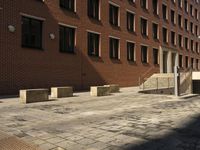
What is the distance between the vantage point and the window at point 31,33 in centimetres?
1595

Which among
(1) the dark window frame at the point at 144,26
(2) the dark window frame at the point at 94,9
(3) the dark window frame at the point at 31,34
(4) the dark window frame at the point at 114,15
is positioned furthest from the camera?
(1) the dark window frame at the point at 144,26

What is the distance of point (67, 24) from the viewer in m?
18.8

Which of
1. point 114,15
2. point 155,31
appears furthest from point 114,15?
point 155,31

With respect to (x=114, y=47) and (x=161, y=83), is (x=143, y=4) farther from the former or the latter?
(x=161, y=83)

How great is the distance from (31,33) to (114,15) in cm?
1043

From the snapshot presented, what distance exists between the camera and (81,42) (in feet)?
65.2

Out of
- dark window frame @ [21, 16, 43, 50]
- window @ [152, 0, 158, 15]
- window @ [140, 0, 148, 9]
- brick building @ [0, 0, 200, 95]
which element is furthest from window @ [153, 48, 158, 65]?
dark window frame @ [21, 16, 43, 50]

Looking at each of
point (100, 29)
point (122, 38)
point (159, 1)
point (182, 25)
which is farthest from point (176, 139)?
point (182, 25)

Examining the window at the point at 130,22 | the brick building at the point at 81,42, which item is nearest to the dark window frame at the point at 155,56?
the brick building at the point at 81,42

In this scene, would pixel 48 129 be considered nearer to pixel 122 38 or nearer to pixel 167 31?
pixel 122 38

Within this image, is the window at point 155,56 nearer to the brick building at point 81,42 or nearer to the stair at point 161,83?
the brick building at point 81,42

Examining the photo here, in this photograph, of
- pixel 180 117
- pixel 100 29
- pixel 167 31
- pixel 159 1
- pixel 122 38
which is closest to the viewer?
pixel 180 117

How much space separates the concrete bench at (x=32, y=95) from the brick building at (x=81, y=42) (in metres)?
2.87

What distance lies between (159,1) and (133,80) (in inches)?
495
